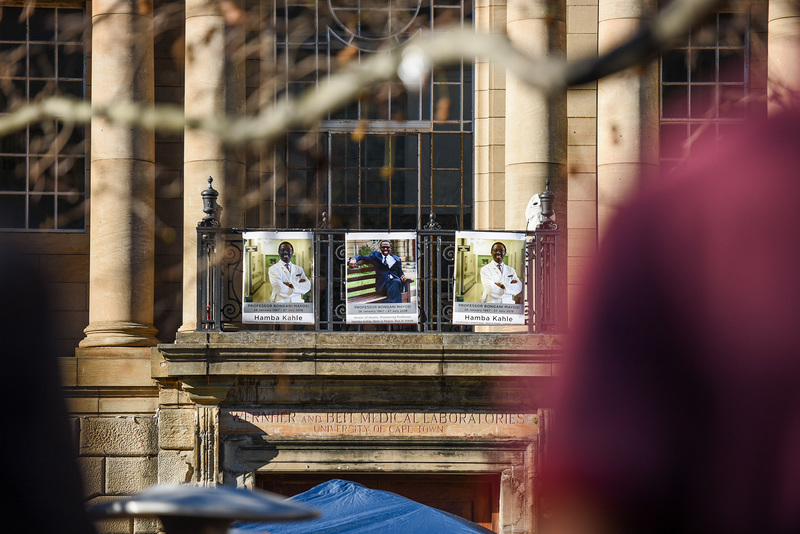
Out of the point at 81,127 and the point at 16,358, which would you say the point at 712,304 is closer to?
the point at 16,358

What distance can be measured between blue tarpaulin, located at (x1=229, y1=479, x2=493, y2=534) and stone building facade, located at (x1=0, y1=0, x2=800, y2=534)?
293 cm

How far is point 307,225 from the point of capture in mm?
18281

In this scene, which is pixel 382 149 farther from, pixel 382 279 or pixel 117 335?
pixel 117 335

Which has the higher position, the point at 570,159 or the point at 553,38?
the point at 553,38

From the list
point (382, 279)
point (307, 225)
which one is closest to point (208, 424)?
point (382, 279)

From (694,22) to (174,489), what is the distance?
292 cm

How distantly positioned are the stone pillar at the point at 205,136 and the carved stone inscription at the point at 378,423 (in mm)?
2225

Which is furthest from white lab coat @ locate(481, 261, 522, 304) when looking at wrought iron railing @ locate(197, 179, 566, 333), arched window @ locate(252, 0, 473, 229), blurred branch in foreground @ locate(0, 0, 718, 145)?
blurred branch in foreground @ locate(0, 0, 718, 145)

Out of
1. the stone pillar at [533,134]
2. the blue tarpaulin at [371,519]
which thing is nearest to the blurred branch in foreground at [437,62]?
the blue tarpaulin at [371,519]

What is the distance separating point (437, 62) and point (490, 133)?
12255 mm

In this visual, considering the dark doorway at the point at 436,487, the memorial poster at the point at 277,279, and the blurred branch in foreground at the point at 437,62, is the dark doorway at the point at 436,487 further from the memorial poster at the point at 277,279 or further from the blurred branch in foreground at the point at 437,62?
the blurred branch in foreground at the point at 437,62

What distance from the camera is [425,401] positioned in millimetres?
15133

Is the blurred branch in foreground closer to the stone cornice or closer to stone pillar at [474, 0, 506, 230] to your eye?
the stone cornice

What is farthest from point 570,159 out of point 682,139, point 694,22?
point 694,22
